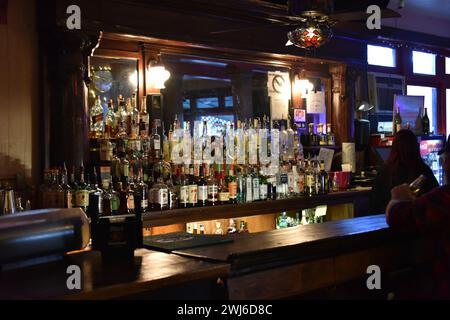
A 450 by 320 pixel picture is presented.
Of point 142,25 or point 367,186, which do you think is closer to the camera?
point 142,25

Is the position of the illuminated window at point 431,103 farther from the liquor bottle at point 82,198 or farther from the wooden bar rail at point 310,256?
the liquor bottle at point 82,198

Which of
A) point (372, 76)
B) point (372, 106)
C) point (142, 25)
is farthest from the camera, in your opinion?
point (372, 76)

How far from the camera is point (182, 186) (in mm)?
4160

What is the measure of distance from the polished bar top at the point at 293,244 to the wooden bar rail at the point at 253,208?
4.45 feet

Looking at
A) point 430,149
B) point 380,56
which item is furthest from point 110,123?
point 430,149

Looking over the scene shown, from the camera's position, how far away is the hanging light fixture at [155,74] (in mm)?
4402

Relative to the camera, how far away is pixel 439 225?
7.48 ft

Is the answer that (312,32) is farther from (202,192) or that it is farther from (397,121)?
(397,121)

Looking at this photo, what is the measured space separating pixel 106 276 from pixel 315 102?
14.1ft

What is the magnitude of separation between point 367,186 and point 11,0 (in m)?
3.60

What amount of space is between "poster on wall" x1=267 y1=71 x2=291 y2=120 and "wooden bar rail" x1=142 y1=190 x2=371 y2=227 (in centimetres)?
94

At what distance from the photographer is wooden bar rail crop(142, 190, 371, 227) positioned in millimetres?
3916
